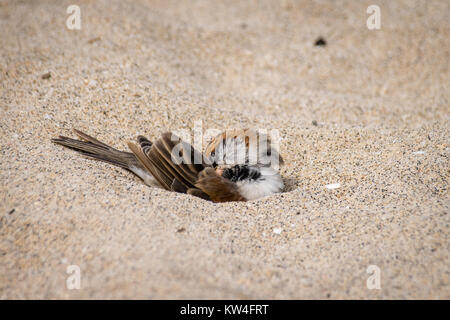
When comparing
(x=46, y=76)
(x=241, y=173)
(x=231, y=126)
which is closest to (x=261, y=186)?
(x=241, y=173)

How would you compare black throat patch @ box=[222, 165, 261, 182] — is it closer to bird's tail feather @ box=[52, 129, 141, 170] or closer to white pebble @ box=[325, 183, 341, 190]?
white pebble @ box=[325, 183, 341, 190]

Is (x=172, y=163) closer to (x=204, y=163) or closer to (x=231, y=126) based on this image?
(x=204, y=163)

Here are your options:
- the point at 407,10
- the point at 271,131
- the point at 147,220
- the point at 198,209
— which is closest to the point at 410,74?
the point at 407,10

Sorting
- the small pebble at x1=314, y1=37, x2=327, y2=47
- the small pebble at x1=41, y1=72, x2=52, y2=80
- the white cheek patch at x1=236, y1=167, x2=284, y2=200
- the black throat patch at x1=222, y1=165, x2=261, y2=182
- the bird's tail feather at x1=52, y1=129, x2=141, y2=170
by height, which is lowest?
the white cheek patch at x1=236, y1=167, x2=284, y2=200

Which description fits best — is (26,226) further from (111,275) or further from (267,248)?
(267,248)

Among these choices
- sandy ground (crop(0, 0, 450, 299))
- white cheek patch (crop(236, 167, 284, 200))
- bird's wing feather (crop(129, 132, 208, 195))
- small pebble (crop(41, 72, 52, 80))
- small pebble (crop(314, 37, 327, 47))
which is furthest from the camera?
small pebble (crop(314, 37, 327, 47))

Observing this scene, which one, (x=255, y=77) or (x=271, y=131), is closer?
(x=271, y=131)

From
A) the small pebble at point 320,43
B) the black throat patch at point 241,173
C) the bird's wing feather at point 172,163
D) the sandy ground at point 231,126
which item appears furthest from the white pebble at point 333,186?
the small pebble at point 320,43

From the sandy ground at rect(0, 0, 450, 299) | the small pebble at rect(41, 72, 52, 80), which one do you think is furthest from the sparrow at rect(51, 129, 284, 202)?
the small pebble at rect(41, 72, 52, 80)
